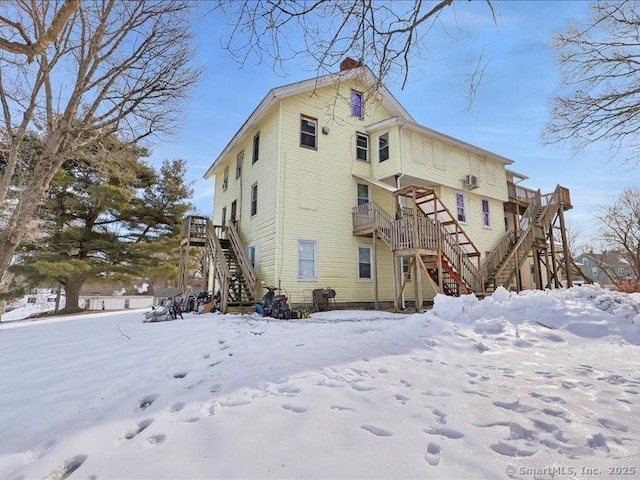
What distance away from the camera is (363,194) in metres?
15.1

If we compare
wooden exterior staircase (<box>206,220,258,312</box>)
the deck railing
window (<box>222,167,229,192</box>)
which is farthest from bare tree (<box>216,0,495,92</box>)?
the deck railing

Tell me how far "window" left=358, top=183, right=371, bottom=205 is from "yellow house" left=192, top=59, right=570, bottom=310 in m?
0.07

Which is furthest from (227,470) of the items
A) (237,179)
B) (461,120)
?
(237,179)

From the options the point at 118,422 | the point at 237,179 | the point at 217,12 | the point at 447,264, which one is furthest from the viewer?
the point at 237,179

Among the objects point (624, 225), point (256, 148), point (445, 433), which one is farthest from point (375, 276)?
point (624, 225)

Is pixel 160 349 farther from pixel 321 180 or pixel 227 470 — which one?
pixel 321 180

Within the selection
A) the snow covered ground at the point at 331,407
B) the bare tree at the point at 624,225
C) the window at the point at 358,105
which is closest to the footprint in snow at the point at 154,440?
the snow covered ground at the point at 331,407

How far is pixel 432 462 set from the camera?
6.70ft

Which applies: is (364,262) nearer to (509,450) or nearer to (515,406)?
(515,406)

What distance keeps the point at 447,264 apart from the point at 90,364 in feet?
37.2

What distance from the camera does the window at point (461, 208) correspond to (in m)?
17.2

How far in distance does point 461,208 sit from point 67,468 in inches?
706

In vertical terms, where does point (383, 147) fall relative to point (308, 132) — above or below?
below

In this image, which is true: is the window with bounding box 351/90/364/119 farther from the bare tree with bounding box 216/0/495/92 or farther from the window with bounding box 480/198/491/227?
the window with bounding box 480/198/491/227
